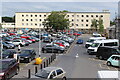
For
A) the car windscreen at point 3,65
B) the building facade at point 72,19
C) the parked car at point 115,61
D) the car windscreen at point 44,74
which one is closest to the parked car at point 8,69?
the car windscreen at point 3,65

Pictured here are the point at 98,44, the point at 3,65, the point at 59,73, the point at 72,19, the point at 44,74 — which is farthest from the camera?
the point at 72,19

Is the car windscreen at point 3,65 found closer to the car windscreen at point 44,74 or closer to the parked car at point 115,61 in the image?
the car windscreen at point 44,74

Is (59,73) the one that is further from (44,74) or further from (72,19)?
(72,19)

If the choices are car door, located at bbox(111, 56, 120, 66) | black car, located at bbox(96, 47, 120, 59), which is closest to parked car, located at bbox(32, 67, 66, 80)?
car door, located at bbox(111, 56, 120, 66)

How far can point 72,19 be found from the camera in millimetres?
115375

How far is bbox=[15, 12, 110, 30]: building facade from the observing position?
112 meters

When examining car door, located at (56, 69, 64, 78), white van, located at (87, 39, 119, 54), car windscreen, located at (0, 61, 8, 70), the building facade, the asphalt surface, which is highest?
the building facade

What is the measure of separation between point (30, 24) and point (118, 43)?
3313 inches

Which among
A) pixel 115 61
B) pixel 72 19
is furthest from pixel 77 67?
pixel 72 19

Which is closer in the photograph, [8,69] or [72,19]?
[8,69]

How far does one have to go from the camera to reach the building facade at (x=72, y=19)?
112 m

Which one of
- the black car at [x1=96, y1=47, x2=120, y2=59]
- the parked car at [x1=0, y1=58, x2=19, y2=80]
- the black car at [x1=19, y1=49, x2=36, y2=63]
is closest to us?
the parked car at [x1=0, y1=58, x2=19, y2=80]

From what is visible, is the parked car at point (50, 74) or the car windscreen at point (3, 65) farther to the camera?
the car windscreen at point (3, 65)

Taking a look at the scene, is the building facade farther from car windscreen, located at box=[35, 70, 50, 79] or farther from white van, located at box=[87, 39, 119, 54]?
car windscreen, located at box=[35, 70, 50, 79]
